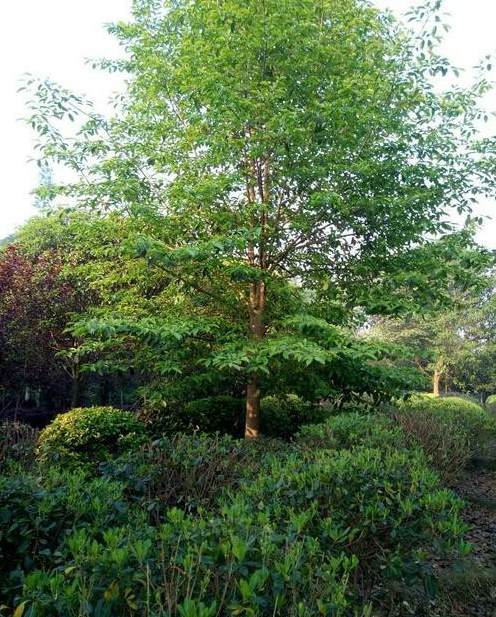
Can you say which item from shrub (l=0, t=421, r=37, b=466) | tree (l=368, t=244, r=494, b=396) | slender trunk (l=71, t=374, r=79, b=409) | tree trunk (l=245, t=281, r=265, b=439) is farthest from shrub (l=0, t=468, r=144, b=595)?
tree (l=368, t=244, r=494, b=396)

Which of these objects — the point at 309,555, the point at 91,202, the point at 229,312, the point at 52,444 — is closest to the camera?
the point at 309,555

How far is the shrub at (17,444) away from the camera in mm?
4488

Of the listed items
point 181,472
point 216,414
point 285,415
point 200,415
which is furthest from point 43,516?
point 285,415

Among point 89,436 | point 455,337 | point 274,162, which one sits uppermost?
point 274,162

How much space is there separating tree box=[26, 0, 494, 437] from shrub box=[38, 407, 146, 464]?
937 millimetres

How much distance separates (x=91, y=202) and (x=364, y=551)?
469 cm

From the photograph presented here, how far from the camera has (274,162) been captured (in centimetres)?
602

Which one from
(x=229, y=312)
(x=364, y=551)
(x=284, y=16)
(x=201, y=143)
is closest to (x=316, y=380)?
(x=229, y=312)

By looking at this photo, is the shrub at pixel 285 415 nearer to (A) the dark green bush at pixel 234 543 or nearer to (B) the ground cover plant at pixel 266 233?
(B) the ground cover plant at pixel 266 233

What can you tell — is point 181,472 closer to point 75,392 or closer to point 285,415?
point 285,415

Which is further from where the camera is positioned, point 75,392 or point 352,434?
point 75,392

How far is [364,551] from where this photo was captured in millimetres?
2664

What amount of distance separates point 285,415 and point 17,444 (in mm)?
4153

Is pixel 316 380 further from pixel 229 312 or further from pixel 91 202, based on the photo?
pixel 91 202
